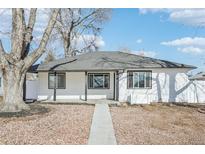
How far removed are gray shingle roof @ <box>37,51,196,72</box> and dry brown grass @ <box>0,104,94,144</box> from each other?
8480mm

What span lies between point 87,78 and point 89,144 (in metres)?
14.5

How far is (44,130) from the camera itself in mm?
9141

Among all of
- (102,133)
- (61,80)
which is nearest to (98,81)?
(61,80)

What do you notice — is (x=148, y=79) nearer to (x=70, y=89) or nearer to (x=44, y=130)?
(x=70, y=89)

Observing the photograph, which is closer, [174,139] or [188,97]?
[174,139]

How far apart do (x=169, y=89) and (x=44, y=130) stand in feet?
42.5

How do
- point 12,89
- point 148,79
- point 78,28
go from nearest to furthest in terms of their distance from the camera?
1. point 12,89
2. point 148,79
3. point 78,28

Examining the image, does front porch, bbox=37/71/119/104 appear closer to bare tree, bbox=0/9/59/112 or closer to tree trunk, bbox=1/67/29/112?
bare tree, bbox=0/9/59/112

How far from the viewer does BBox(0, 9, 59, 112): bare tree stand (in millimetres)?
13539

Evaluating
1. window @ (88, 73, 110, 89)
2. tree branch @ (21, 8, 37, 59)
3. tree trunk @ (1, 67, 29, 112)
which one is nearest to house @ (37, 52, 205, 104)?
window @ (88, 73, 110, 89)
